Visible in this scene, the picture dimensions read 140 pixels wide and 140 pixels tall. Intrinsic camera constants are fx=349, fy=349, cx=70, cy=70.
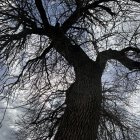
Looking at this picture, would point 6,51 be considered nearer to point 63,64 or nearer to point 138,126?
point 63,64

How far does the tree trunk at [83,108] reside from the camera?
5527 mm

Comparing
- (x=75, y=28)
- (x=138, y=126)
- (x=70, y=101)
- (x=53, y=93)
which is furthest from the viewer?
(x=138, y=126)

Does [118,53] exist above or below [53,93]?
above

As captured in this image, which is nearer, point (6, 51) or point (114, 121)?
point (6, 51)

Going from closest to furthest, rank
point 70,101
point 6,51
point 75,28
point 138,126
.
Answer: point 70,101
point 6,51
point 75,28
point 138,126

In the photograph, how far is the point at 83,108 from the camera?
5852mm

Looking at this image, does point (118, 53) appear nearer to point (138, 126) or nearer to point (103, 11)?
point (103, 11)

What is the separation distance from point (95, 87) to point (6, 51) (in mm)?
1786

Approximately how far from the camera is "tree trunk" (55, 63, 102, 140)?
553 centimetres

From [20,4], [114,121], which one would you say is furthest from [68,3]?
[114,121]

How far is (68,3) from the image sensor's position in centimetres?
688

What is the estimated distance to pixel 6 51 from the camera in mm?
6492

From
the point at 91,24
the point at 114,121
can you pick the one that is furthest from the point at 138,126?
the point at 91,24

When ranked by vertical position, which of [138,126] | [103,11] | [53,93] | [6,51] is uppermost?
[103,11]
